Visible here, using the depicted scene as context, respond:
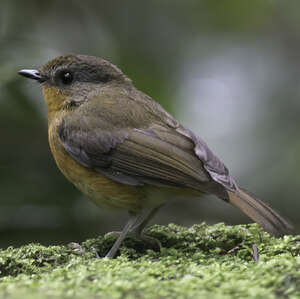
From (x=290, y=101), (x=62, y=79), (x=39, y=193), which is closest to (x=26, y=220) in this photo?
(x=39, y=193)

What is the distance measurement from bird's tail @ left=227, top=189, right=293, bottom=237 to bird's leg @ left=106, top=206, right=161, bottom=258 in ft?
1.84

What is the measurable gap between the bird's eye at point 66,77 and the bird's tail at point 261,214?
65.2 inches

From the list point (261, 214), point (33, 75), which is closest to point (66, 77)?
point (33, 75)

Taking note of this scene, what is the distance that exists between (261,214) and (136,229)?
0.85 m

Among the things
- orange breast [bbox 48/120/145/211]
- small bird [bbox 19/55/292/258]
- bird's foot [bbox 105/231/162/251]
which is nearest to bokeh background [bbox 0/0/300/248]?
small bird [bbox 19/55/292/258]

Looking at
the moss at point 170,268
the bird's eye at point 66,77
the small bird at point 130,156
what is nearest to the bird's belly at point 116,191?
the small bird at point 130,156

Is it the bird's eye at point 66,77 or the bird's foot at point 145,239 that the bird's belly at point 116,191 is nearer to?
the bird's foot at point 145,239

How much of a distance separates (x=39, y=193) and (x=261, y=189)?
2091mm

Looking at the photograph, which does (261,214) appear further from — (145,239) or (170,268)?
(170,268)

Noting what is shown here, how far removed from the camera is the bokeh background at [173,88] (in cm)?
459

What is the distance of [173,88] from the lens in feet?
17.6

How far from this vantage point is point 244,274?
7.84ft

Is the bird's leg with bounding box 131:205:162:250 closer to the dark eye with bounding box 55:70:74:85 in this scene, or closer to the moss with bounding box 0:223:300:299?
the moss with bounding box 0:223:300:299

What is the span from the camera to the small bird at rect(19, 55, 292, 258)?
134 inches
